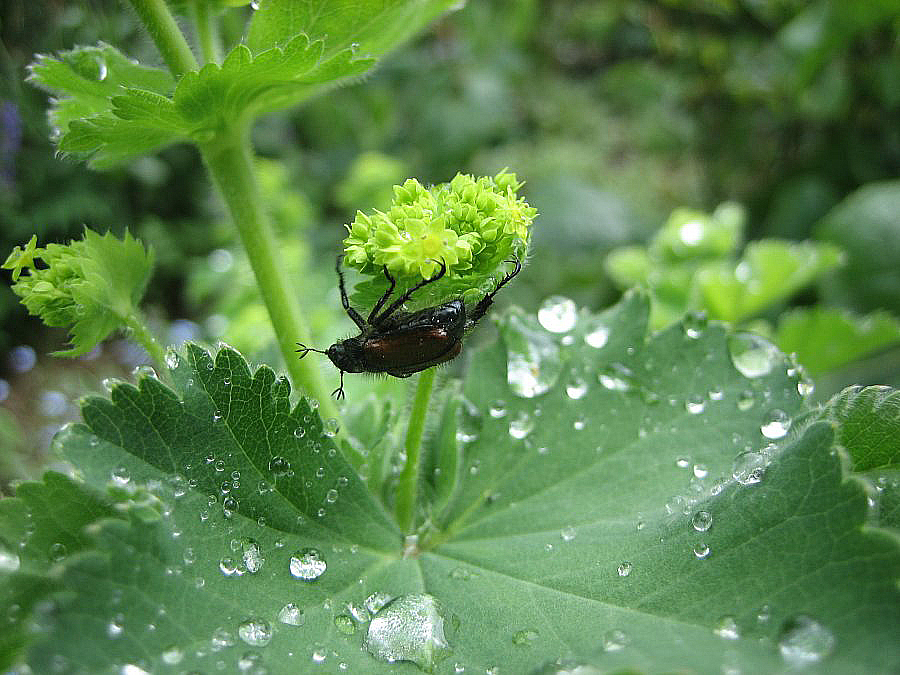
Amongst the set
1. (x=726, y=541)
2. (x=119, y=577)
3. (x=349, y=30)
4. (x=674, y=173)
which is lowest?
(x=726, y=541)

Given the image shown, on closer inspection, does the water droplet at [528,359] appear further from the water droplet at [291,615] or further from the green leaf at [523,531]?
the water droplet at [291,615]

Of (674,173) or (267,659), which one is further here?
(674,173)

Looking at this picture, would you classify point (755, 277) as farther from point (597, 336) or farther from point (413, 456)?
point (413, 456)

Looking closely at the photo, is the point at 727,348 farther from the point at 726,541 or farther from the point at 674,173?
the point at 674,173

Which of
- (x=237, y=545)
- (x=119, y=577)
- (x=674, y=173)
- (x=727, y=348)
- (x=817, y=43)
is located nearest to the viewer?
(x=119, y=577)

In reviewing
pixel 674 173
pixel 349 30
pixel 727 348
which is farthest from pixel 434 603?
pixel 674 173

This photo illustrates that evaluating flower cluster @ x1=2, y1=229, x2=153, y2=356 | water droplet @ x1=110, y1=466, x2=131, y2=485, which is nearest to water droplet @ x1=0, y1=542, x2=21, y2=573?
water droplet @ x1=110, y1=466, x2=131, y2=485
